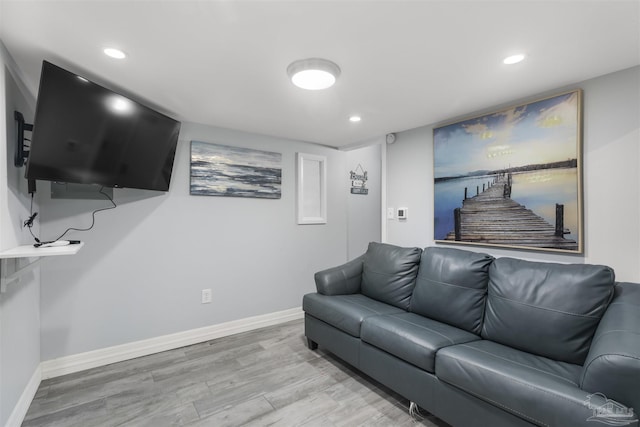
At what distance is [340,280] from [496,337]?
1.37 m

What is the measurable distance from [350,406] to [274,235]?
2.04 meters

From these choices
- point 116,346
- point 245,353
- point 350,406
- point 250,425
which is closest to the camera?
point 250,425

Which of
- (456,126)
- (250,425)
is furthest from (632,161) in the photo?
(250,425)

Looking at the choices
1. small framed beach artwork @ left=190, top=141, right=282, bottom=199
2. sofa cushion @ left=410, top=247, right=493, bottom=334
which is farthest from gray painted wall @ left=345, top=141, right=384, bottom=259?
sofa cushion @ left=410, top=247, right=493, bottom=334

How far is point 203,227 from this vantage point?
10.2 ft

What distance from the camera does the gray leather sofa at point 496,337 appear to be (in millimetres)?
1259

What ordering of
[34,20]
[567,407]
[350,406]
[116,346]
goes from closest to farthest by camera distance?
[567,407]
[34,20]
[350,406]
[116,346]

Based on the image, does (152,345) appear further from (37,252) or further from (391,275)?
(391,275)

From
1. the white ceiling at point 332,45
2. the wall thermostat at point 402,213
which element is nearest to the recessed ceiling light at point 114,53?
the white ceiling at point 332,45

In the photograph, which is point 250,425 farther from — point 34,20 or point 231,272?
point 34,20

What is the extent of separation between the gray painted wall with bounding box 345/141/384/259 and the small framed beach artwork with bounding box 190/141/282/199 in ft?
4.11

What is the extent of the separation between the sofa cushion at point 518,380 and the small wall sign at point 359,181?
2.85 meters

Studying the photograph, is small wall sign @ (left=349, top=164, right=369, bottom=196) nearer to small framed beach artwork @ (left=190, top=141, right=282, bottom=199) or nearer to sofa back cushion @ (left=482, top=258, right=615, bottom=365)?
small framed beach artwork @ (left=190, top=141, right=282, bottom=199)

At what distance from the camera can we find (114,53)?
171cm
